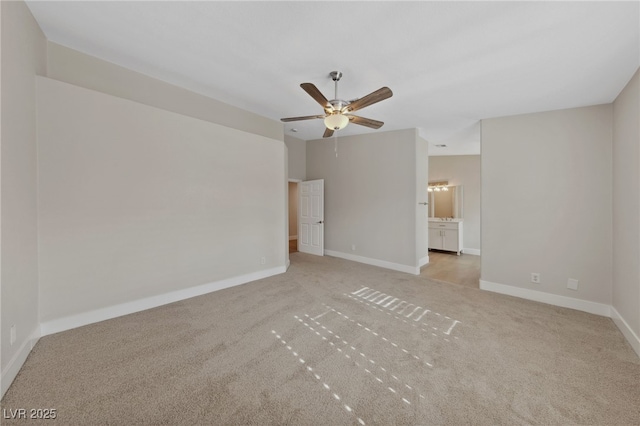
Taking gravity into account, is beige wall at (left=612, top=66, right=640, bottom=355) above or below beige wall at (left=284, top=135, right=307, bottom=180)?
below

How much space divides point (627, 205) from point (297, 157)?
5563 mm

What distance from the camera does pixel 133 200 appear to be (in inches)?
116

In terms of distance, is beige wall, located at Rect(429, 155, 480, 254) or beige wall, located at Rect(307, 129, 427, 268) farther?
beige wall, located at Rect(429, 155, 480, 254)

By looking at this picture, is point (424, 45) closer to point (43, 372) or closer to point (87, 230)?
point (87, 230)

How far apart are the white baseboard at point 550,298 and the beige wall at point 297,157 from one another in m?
4.54

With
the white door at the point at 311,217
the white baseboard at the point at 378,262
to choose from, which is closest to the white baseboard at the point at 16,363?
the white door at the point at 311,217

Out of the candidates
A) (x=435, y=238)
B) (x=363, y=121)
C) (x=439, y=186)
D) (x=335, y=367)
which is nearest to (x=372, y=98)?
(x=363, y=121)

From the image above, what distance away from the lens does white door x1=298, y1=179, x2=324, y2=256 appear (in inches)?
243

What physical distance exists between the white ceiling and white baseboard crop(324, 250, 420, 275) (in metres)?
3.01

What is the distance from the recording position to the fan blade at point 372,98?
7.81ft

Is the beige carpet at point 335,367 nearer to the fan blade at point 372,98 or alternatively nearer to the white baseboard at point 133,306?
the white baseboard at point 133,306

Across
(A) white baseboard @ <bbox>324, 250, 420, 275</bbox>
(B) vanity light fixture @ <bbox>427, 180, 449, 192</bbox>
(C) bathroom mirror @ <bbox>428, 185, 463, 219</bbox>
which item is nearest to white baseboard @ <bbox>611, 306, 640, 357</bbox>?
(A) white baseboard @ <bbox>324, 250, 420, 275</bbox>

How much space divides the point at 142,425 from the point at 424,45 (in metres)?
3.54

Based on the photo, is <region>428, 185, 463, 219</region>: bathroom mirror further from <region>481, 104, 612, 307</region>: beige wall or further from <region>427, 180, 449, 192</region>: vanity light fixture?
<region>481, 104, 612, 307</region>: beige wall
